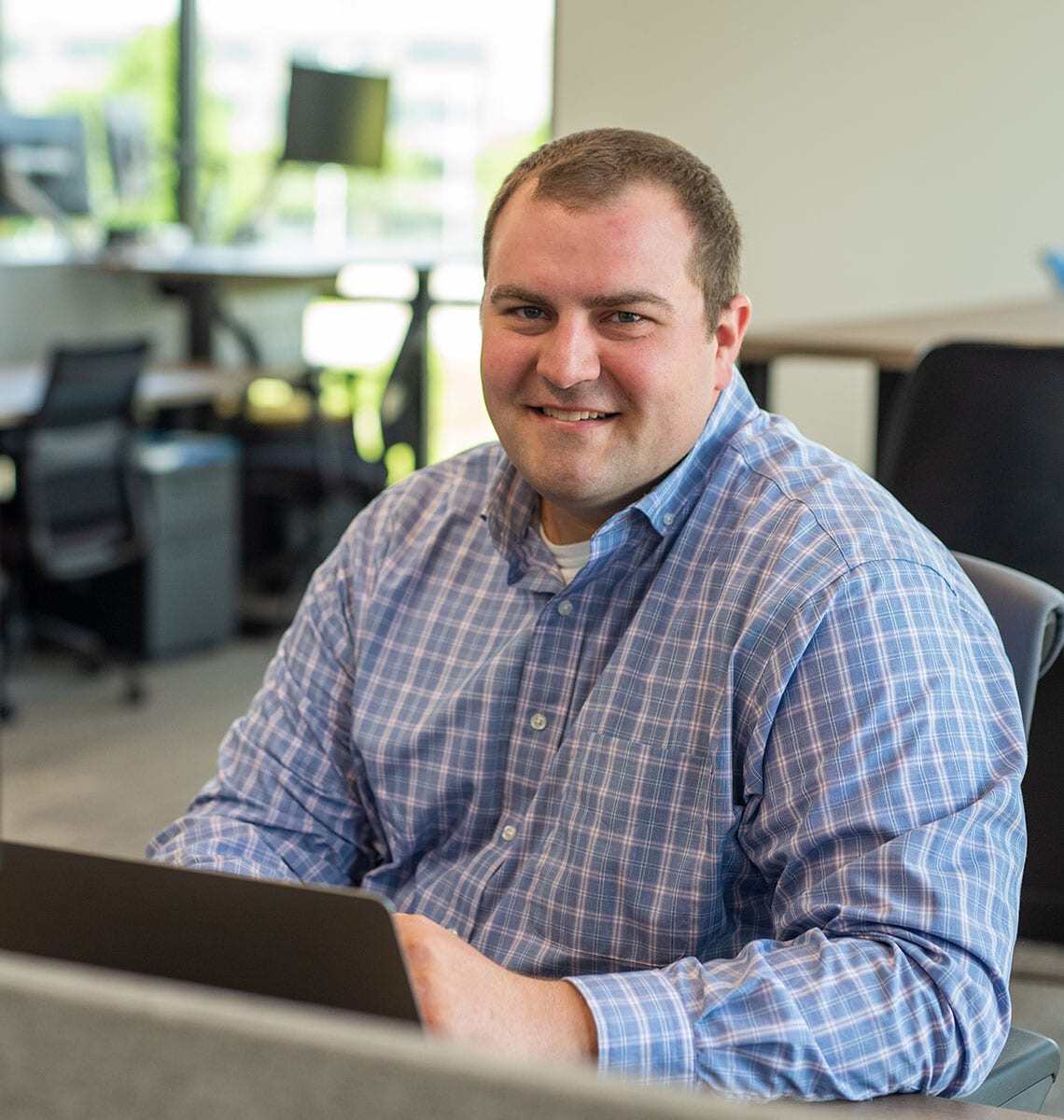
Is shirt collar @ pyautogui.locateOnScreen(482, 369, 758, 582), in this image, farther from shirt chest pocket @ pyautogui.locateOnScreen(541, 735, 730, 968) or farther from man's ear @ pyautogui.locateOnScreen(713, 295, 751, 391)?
shirt chest pocket @ pyautogui.locateOnScreen(541, 735, 730, 968)

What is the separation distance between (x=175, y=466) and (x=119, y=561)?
1.36ft

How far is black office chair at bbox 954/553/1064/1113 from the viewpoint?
1.07 m

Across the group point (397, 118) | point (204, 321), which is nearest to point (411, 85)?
point (397, 118)

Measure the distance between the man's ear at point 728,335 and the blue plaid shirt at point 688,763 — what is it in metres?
0.02

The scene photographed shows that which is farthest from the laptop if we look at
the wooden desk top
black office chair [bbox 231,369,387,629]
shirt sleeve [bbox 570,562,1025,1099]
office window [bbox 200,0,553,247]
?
office window [bbox 200,0,553,247]

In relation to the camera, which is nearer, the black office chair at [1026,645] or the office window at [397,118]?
the black office chair at [1026,645]

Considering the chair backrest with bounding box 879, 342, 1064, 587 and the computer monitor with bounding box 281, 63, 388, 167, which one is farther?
the computer monitor with bounding box 281, 63, 388, 167

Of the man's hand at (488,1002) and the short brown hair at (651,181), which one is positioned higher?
the short brown hair at (651,181)

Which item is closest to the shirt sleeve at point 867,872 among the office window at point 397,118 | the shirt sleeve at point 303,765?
the shirt sleeve at point 303,765

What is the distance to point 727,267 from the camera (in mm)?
1229

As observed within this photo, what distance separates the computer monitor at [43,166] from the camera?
493cm

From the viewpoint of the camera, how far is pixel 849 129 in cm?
251

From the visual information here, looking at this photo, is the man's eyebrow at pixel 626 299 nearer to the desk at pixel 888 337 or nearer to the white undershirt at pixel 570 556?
the white undershirt at pixel 570 556

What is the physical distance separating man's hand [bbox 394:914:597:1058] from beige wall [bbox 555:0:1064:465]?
137cm
